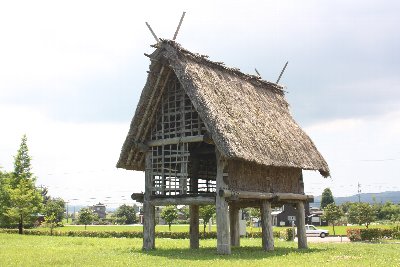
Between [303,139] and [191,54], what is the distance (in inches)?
329

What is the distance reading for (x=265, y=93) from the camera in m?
26.5

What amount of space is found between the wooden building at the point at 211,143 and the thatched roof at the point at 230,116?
45mm

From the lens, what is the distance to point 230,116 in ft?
65.8

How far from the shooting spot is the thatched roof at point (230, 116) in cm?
1895

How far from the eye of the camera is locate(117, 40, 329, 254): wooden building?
1900cm

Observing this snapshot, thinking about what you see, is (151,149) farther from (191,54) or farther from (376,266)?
(376,266)

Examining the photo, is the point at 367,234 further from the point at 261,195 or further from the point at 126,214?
the point at 126,214

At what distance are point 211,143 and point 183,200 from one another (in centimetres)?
283

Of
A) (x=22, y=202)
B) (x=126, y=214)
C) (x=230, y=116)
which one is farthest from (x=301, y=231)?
(x=126, y=214)

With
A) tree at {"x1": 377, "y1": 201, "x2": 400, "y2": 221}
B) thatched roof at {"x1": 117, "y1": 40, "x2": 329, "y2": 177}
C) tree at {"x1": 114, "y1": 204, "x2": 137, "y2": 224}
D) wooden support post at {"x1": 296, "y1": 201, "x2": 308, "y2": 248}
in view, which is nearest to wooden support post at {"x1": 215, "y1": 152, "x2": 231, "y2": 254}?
thatched roof at {"x1": 117, "y1": 40, "x2": 329, "y2": 177}

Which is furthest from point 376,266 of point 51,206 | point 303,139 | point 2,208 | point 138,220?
point 138,220

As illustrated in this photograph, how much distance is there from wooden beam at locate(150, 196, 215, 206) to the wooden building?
4cm

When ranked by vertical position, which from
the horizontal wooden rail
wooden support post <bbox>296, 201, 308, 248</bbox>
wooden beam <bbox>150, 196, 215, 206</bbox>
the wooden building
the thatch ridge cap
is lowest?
wooden support post <bbox>296, 201, 308, 248</bbox>

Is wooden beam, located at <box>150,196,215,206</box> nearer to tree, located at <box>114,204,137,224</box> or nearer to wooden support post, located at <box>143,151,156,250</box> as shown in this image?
wooden support post, located at <box>143,151,156,250</box>
